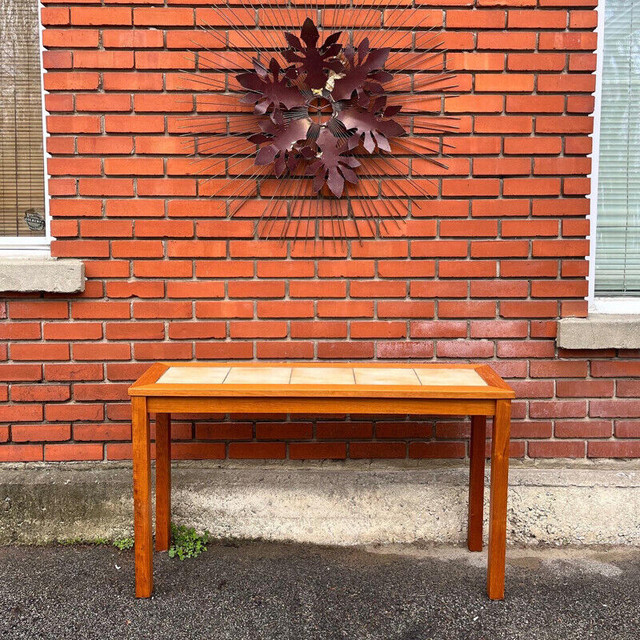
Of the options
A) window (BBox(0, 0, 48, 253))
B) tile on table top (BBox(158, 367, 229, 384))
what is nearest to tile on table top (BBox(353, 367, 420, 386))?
tile on table top (BBox(158, 367, 229, 384))

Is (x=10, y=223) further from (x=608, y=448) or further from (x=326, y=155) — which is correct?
(x=608, y=448)

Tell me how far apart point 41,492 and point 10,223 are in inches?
50.6

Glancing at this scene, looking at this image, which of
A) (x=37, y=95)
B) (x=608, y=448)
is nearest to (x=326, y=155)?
(x=37, y=95)

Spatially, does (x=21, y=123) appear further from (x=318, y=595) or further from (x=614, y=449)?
(x=614, y=449)

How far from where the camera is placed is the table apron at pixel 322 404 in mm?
2283

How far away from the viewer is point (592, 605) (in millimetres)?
2369

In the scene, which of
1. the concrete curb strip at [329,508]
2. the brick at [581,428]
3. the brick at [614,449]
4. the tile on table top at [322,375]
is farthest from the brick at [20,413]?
the brick at [614,449]

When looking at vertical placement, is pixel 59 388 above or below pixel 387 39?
below

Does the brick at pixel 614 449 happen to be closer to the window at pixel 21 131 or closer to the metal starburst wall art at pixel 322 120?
the metal starburst wall art at pixel 322 120

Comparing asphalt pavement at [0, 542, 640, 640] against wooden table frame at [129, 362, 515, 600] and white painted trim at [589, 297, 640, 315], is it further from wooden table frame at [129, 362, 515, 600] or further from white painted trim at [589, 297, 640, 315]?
white painted trim at [589, 297, 640, 315]

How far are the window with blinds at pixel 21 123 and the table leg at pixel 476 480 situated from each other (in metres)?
2.23

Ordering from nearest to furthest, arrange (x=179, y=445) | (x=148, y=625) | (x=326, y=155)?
(x=148, y=625) → (x=326, y=155) → (x=179, y=445)

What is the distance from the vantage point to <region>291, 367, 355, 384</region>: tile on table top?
7.85 ft

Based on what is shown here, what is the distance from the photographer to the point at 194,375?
2488 millimetres
